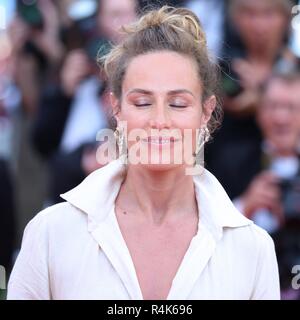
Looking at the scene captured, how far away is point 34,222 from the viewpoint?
2027mm

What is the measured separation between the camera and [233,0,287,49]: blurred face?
377 cm

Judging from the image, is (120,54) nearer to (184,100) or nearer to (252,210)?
(184,100)

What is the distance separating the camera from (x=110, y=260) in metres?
1.97

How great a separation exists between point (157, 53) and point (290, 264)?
182 cm

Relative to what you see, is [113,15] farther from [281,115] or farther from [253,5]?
[281,115]

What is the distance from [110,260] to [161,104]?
38 cm

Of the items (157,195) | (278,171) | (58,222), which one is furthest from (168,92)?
(278,171)

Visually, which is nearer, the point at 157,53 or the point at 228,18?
the point at 157,53

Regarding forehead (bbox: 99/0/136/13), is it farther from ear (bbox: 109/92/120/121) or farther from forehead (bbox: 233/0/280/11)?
ear (bbox: 109/92/120/121)

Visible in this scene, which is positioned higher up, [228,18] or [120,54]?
[228,18]

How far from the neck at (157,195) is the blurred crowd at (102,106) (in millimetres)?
1574

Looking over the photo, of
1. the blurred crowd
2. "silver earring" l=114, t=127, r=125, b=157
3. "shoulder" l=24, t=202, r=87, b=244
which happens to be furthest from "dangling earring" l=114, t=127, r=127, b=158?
the blurred crowd

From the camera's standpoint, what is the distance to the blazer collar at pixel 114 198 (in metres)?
2.03

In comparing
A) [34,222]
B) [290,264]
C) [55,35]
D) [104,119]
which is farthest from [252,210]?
[34,222]
